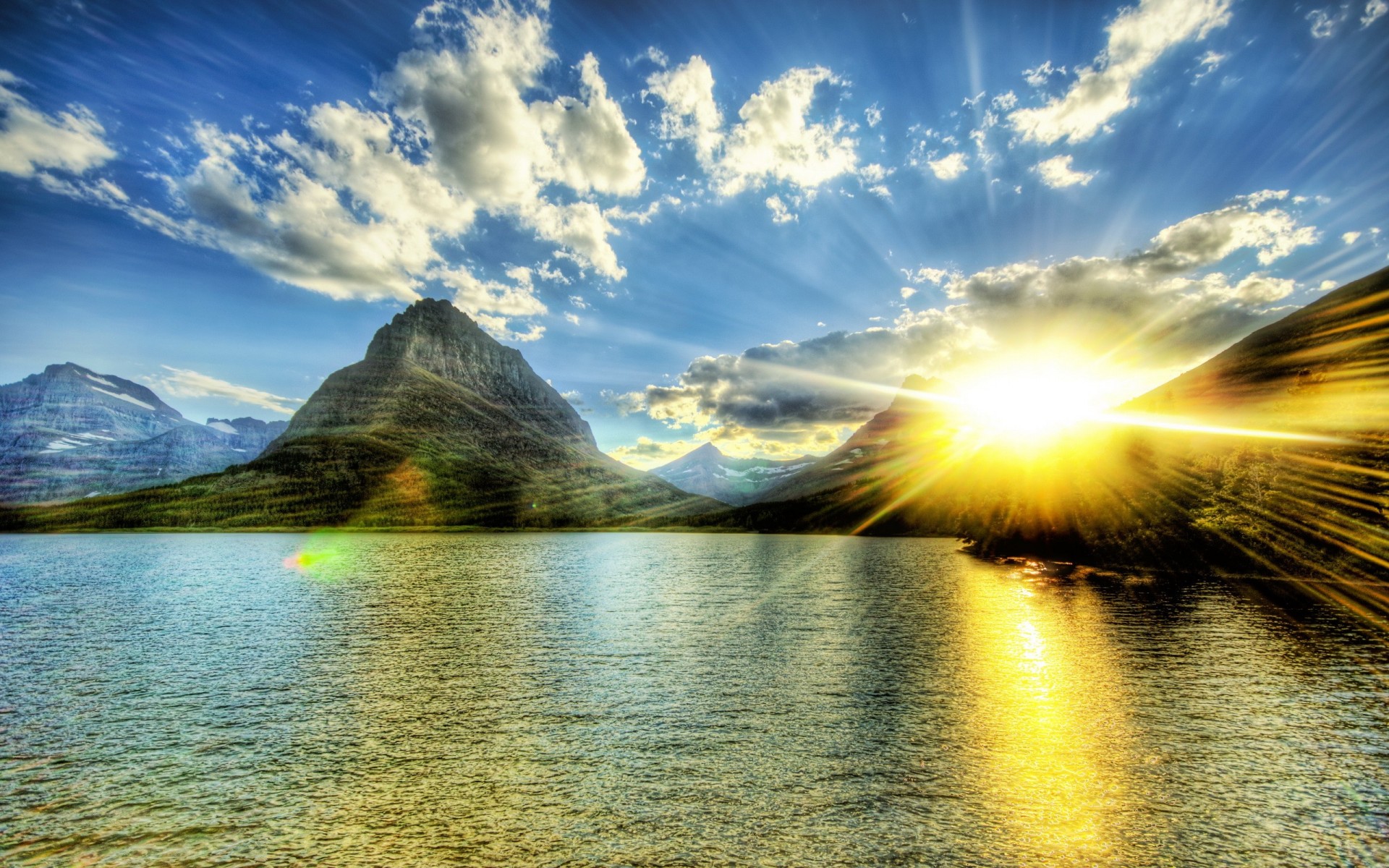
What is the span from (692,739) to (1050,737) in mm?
13656

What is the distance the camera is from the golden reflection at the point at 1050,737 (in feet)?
47.0

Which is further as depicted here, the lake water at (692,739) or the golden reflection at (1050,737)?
the golden reflection at (1050,737)

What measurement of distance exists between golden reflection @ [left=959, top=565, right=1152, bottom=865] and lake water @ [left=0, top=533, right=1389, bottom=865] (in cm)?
13

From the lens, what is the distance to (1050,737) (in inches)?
828

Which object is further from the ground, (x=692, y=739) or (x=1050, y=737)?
(x=692, y=739)

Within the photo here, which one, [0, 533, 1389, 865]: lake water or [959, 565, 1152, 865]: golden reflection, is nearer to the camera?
[0, 533, 1389, 865]: lake water

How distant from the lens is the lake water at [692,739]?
46.3 feet

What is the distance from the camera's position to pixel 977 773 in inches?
704

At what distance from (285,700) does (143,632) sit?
25.5 meters

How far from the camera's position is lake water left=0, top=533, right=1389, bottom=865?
14.1 metres

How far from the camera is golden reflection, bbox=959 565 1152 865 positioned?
47.0ft

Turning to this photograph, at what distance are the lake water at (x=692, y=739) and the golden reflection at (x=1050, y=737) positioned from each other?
0.13 meters

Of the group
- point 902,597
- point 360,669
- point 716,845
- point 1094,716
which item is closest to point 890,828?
point 716,845

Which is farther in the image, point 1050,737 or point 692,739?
point 1050,737
